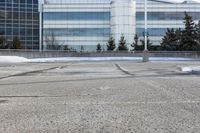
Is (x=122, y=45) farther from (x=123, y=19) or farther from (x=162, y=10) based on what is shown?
(x=162, y=10)

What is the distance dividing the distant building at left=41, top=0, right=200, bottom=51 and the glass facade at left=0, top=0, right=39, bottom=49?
2674 millimetres

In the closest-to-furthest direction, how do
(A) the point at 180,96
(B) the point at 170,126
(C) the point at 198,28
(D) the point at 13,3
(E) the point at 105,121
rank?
(B) the point at 170,126 < (E) the point at 105,121 < (A) the point at 180,96 < (C) the point at 198,28 < (D) the point at 13,3

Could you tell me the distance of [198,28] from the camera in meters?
77.9

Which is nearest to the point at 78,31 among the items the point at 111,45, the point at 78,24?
the point at 78,24

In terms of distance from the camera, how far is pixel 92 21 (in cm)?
10412

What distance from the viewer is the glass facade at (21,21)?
97938 mm

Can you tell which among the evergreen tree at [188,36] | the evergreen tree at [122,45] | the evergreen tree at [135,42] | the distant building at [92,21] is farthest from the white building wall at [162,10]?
the evergreen tree at [188,36]

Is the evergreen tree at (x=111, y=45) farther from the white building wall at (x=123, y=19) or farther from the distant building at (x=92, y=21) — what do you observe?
the distant building at (x=92, y=21)

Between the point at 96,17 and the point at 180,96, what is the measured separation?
9394 cm

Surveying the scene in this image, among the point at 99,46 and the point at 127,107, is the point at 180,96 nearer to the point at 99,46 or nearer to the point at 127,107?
the point at 127,107

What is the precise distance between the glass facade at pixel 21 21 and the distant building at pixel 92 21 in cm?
267

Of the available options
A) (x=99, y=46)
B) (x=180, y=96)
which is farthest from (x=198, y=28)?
(x=180, y=96)

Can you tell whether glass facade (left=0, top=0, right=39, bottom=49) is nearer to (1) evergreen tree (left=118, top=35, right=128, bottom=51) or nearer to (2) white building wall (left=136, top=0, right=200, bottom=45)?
(1) evergreen tree (left=118, top=35, right=128, bottom=51)

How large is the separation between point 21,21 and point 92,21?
57.8 ft
